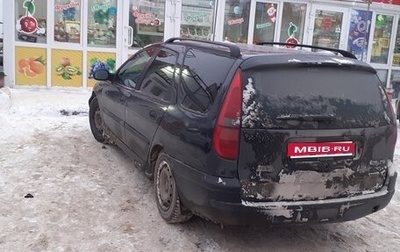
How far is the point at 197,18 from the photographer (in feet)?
36.1

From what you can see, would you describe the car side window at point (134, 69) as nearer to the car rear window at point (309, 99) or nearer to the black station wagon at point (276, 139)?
the black station wagon at point (276, 139)

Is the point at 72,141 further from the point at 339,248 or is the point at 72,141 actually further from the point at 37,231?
the point at 339,248

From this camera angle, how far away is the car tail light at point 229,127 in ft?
10.6

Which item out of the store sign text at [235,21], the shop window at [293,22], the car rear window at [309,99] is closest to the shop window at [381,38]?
the shop window at [293,22]

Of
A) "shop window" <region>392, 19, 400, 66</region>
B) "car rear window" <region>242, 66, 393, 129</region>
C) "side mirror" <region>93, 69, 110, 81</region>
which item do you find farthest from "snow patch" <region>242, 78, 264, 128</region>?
"shop window" <region>392, 19, 400, 66</region>

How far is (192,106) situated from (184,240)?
1105mm

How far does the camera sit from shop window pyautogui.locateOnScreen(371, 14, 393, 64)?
42.6 feet

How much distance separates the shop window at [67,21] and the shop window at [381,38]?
8.19 metres

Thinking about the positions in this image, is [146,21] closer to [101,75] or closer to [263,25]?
[263,25]

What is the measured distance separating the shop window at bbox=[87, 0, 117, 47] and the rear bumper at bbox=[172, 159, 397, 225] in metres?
7.44

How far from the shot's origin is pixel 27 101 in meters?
8.53

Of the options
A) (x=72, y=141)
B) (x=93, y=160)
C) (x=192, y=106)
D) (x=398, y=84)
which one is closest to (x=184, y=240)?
(x=192, y=106)

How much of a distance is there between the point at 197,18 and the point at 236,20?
1.03 m

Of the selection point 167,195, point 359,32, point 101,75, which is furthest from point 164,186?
point 359,32
